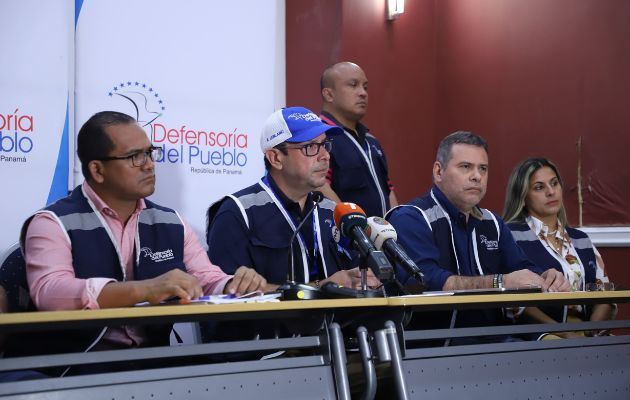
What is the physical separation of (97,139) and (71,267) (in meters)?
0.49

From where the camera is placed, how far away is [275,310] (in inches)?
91.0

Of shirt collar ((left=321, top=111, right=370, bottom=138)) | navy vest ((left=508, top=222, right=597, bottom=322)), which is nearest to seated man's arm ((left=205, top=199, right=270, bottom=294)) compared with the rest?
shirt collar ((left=321, top=111, right=370, bottom=138))

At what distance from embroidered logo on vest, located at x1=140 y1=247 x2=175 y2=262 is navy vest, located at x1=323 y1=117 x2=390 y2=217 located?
4.94 feet

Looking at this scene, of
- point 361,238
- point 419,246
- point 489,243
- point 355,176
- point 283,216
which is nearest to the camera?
point 361,238

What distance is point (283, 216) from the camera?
330 centimetres

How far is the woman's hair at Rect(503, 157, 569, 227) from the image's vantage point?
4.20 metres

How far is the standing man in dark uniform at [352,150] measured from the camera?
430 centimetres

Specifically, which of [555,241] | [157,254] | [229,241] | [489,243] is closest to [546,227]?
[555,241]

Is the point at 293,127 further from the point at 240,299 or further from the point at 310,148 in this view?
the point at 240,299

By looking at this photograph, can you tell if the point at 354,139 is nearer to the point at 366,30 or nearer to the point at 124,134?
the point at 366,30

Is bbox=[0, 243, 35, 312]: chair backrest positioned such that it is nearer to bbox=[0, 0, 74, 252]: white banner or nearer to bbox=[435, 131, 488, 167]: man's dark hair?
bbox=[0, 0, 74, 252]: white banner

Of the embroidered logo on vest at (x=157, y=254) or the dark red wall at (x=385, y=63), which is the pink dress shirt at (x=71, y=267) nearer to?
the embroidered logo on vest at (x=157, y=254)

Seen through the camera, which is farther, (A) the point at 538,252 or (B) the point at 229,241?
(A) the point at 538,252

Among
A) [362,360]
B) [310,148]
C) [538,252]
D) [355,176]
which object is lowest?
[362,360]
